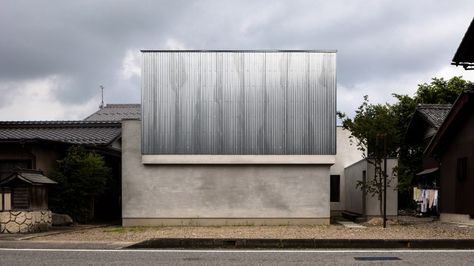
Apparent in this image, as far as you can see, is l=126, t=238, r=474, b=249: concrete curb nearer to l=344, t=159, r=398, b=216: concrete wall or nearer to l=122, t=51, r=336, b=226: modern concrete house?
l=122, t=51, r=336, b=226: modern concrete house

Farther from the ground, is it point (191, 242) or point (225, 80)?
point (225, 80)

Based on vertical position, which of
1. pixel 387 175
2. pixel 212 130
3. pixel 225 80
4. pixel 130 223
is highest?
pixel 225 80

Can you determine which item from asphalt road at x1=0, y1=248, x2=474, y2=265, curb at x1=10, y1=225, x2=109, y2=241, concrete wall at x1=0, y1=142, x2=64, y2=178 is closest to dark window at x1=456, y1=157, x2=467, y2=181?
asphalt road at x1=0, y1=248, x2=474, y2=265

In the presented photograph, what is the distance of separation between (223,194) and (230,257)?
8170 mm

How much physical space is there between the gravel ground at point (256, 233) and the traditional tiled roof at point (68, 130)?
5267 mm

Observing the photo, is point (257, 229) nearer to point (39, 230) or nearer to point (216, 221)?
point (216, 221)

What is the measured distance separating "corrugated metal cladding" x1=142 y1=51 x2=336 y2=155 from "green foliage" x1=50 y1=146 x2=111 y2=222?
188cm

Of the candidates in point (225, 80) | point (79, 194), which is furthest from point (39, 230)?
point (225, 80)

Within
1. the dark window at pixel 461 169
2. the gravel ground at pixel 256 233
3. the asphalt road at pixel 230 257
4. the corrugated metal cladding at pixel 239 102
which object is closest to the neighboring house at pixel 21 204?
the gravel ground at pixel 256 233

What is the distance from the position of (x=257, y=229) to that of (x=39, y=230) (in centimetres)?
648

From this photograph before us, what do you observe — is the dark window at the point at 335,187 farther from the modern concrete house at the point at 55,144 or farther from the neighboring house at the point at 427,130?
the modern concrete house at the point at 55,144

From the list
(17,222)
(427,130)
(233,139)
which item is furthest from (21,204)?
(427,130)

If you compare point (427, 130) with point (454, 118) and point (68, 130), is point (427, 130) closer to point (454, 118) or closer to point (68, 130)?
point (454, 118)

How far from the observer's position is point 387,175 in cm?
2056
